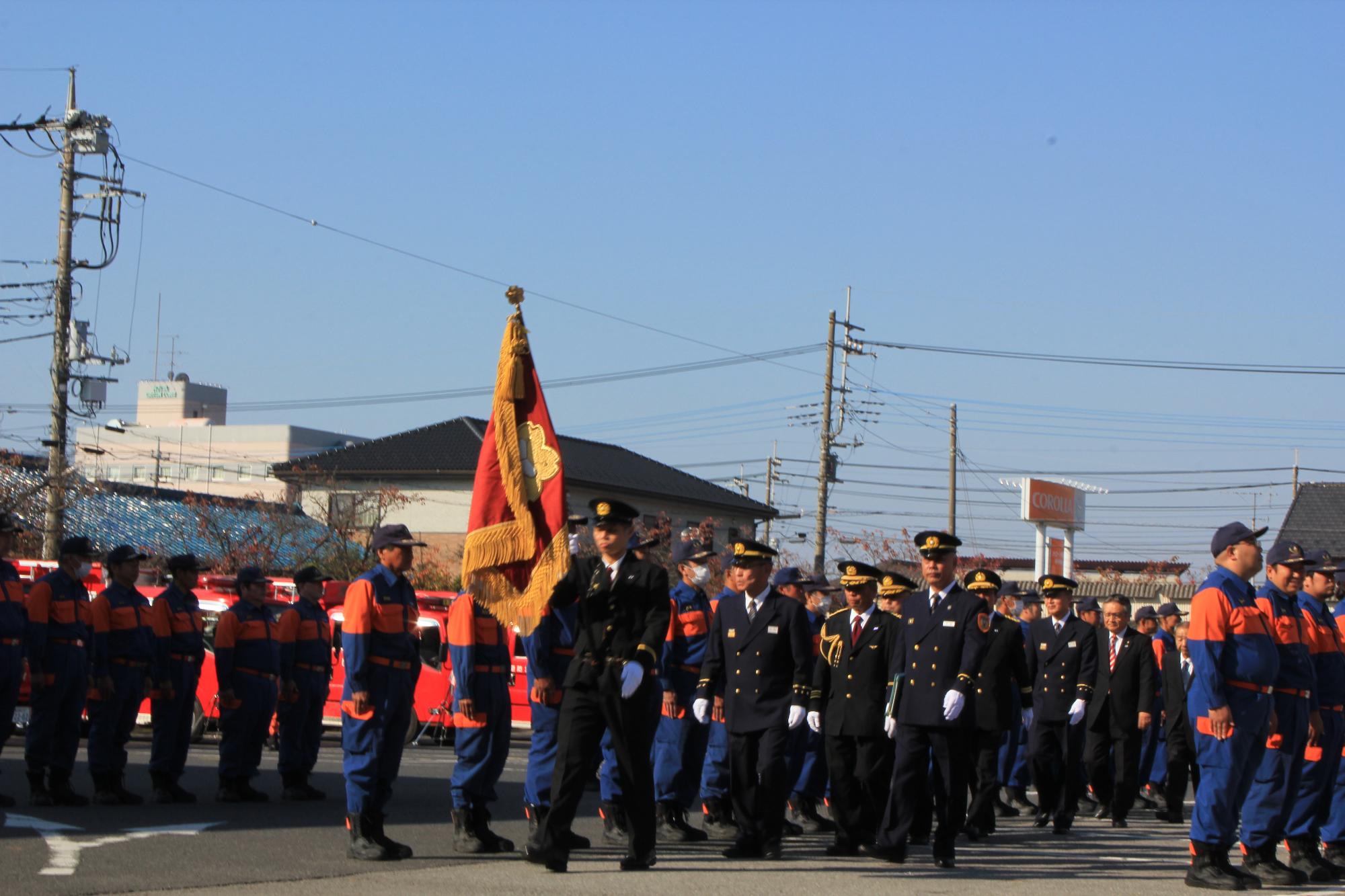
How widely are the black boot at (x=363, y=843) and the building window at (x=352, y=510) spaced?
114 feet

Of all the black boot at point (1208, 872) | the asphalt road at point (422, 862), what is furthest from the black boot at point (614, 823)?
the black boot at point (1208, 872)

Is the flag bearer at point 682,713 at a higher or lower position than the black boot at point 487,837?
higher

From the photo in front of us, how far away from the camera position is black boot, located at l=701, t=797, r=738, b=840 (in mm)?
11234

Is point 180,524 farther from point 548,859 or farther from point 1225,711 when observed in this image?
point 1225,711

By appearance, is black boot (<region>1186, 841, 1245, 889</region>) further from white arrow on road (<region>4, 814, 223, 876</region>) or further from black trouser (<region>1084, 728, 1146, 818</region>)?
white arrow on road (<region>4, 814, 223, 876</region>)

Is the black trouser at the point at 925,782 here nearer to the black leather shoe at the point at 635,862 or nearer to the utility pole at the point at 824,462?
the black leather shoe at the point at 635,862

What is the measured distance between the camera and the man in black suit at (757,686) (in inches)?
381

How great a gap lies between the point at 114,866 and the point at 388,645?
213cm

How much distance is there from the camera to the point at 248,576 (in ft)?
43.8

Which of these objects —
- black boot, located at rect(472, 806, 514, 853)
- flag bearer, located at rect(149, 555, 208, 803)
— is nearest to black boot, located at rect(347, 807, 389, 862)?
black boot, located at rect(472, 806, 514, 853)

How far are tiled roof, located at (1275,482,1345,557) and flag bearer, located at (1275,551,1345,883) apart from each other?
38687mm

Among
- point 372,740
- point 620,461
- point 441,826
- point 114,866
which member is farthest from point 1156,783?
point 620,461

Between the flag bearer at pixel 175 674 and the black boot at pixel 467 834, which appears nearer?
the black boot at pixel 467 834

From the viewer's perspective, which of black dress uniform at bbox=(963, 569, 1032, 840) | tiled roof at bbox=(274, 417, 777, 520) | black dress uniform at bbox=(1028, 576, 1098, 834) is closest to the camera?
black dress uniform at bbox=(963, 569, 1032, 840)
